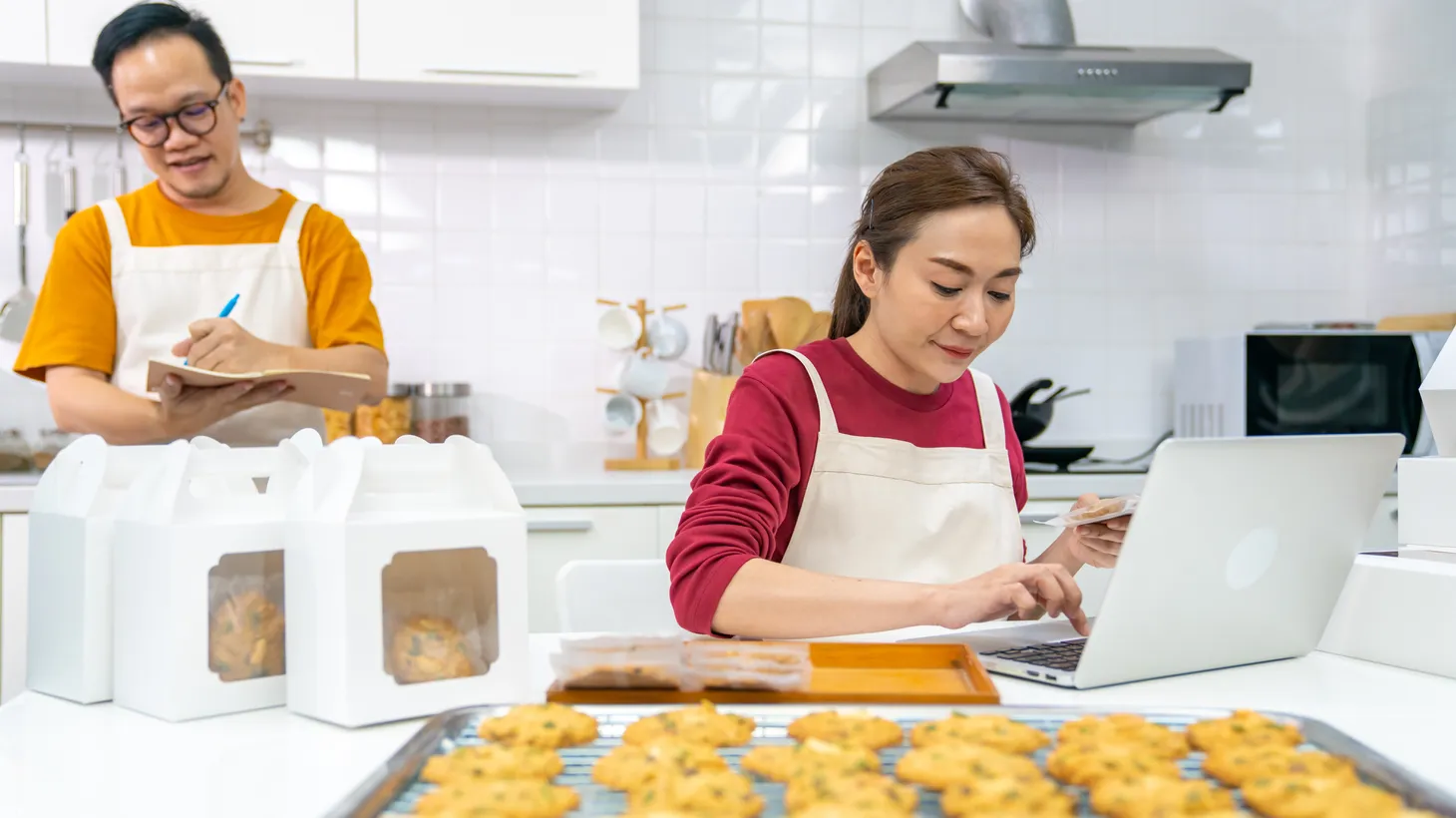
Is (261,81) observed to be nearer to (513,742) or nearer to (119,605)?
(119,605)

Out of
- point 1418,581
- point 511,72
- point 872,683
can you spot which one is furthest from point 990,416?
point 511,72

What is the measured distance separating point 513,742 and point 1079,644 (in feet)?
1.79

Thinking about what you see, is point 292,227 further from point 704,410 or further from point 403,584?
point 403,584

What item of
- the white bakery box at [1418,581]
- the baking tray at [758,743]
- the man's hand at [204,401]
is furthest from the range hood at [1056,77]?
the baking tray at [758,743]

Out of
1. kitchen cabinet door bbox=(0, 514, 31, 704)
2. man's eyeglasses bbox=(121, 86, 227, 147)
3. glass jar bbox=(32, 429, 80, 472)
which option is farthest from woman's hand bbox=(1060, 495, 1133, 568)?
glass jar bbox=(32, 429, 80, 472)

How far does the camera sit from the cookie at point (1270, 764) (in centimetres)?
71

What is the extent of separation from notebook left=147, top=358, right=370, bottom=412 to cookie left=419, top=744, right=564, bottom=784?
1.26m

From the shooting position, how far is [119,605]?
909mm

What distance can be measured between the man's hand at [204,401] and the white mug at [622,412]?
965mm

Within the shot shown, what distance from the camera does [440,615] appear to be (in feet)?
2.97

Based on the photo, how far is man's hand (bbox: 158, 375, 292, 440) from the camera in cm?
197

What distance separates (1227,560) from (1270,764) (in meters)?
0.32

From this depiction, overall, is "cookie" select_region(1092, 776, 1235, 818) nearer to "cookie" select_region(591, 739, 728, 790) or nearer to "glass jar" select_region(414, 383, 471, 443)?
"cookie" select_region(591, 739, 728, 790)

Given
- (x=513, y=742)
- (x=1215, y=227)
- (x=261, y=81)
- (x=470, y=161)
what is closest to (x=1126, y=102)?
(x=1215, y=227)
